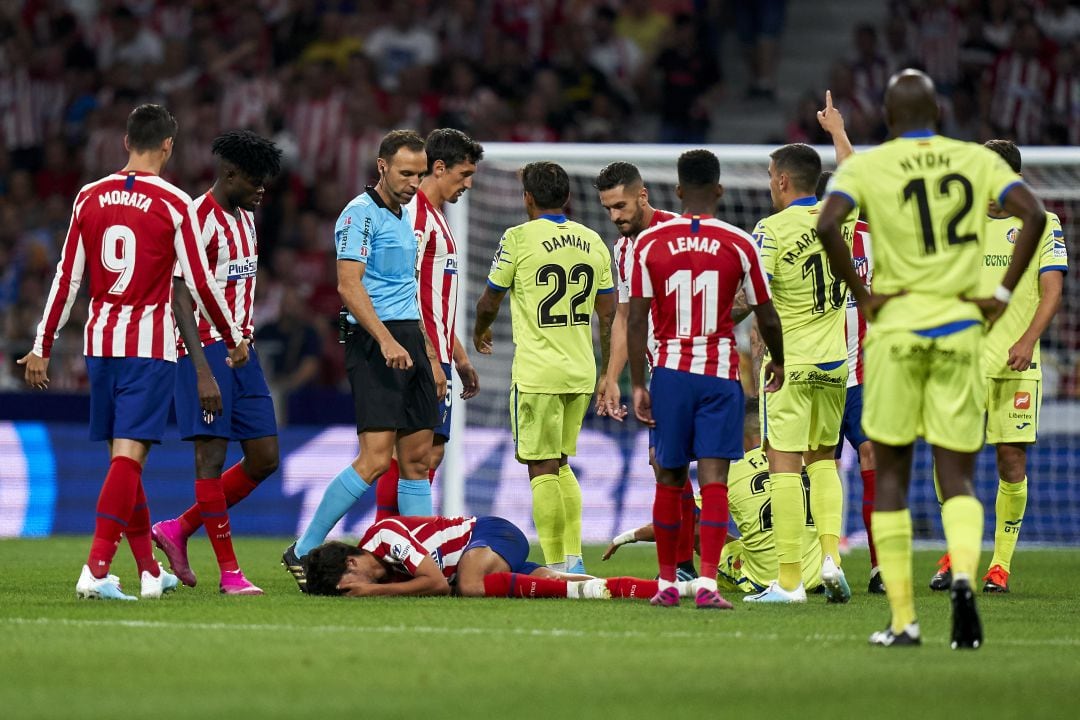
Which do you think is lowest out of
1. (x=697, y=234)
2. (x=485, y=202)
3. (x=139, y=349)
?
(x=139, y=349)

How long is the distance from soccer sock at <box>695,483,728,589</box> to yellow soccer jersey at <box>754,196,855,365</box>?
1.10 metres

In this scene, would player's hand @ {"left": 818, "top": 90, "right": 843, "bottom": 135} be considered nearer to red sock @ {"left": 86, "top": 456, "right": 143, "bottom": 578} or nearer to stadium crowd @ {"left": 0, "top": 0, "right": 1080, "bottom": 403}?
red sock @ {"left": 86, "top": 456, "right": 143, "bottom": 578}

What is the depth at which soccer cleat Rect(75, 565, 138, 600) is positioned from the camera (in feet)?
25.9

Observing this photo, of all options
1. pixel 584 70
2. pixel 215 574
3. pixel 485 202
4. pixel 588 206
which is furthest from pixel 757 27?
pixel 215 574

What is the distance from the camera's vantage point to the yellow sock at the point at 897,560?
6.26m

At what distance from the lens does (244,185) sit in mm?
8648

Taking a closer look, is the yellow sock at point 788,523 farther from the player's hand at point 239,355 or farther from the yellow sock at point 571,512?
the player's hand at point 239,355

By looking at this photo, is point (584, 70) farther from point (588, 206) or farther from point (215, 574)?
point (215, 574)

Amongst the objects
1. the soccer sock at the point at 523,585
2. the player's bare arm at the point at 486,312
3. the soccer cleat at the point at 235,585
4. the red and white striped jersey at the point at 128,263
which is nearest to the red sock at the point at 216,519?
the soccer cleat at the point at 235,585

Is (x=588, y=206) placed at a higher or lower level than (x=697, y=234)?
higher

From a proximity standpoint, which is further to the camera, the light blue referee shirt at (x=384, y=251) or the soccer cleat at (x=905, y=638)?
the light blue referee shirt at (x=384, y=251)

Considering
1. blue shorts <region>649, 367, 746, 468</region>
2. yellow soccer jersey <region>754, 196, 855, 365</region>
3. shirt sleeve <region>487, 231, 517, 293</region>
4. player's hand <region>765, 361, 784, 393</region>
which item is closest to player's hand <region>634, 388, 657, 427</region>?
blue shorts <region>649, 367, 746, 468</region>

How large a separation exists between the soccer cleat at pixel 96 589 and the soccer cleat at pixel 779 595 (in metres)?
3.01

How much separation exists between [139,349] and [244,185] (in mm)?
1180
